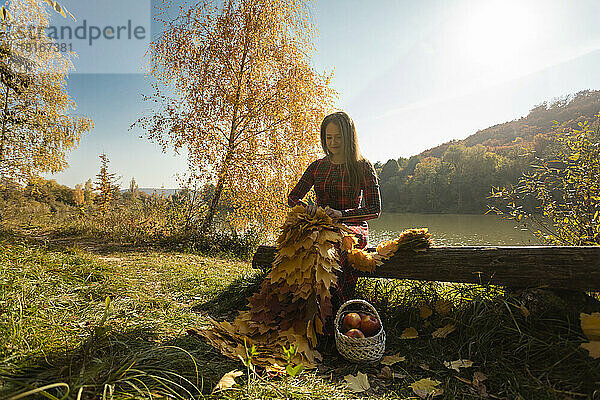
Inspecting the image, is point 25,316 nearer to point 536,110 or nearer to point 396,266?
point 396,266

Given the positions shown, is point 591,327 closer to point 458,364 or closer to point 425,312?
point 458,364

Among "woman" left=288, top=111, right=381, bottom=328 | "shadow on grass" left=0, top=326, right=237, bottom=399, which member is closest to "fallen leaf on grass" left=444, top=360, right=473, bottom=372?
"woman" left=288, top=111, right=381, bottom=328

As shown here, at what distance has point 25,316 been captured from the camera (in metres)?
1.76

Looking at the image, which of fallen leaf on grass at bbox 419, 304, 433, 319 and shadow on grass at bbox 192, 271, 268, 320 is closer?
fallen leaf on grass at bbox 419, 304, 433, 319

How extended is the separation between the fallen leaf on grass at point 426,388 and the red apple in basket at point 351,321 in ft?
1.67

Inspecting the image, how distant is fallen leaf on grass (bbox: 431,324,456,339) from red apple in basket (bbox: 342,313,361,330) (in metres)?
0.61

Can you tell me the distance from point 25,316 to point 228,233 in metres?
5.96

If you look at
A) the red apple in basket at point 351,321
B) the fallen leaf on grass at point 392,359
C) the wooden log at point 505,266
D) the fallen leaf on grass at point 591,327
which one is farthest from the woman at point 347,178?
the fallen leaf on grass at point 591,327

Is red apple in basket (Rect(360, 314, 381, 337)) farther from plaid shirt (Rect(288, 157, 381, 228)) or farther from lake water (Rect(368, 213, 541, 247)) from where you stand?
lake water (Rect(368, 213, 541, 247))

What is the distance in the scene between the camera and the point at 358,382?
6.06ft

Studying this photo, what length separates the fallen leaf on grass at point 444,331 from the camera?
2343 mm

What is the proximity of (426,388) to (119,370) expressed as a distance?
5.31ft

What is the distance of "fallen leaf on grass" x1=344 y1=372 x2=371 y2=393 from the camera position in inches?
70.4

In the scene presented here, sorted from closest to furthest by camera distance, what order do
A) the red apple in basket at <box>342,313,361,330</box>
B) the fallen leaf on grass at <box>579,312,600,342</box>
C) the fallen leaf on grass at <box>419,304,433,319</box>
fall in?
the fallen leaf on grass at <box>579,312,600,342</box> < the red apple in basket at <box>342,313,361,330</box> < the fallen leaf on grass at <box>419,304,433,319</box>
